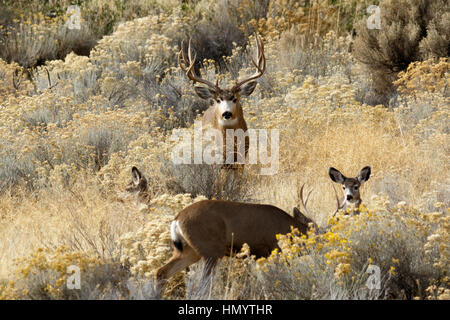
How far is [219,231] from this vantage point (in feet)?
17.7

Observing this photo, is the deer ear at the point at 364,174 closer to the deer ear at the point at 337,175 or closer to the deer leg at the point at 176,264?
the deer ear at the point at 337,175

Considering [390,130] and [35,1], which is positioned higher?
[35,1]

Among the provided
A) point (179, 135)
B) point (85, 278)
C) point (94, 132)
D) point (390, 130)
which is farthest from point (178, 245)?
point (390, 130)

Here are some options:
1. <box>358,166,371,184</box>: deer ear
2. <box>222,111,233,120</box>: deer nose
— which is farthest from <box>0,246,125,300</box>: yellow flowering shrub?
<box>222,111,233,120</box>: deer nose

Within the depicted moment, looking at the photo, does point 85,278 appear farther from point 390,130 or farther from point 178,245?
point 390,130

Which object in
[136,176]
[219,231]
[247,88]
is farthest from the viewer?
[247,88]

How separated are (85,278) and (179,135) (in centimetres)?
385

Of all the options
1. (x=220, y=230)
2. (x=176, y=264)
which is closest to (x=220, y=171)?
(x=220, y=230)

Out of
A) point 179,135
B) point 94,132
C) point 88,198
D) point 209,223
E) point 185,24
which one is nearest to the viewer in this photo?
point 209,223

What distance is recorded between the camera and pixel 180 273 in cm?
560

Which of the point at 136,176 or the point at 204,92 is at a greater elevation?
the point at 204,92
